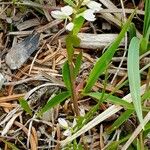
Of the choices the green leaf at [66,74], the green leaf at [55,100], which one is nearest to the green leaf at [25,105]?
the green leaf at [55,100]

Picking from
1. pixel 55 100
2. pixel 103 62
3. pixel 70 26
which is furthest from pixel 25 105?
pixel 70 26

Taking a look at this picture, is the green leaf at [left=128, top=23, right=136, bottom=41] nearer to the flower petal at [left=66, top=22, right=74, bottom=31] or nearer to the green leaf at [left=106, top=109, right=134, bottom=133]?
the green leaf at [left=106, top=109, right=134, bottom=133]

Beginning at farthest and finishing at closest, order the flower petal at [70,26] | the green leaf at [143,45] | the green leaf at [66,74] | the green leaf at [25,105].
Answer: the green leaf at [143,45]
the green leaf at [25,105]
the green leaf at [66,74]
the flower petal at [70,26]

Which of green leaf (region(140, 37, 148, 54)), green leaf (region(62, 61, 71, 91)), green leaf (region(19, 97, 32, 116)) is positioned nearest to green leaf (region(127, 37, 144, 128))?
green leaf (region(140, 37, 148, 54))

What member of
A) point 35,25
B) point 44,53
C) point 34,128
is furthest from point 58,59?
point 34,128

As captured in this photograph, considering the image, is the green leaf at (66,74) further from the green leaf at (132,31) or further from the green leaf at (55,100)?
the green leaf at (132,31)

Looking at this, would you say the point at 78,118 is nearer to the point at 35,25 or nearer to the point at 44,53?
the point at 44,53

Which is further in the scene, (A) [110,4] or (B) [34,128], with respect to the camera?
(A) [110,4]

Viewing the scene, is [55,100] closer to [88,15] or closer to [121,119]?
[121,119]
